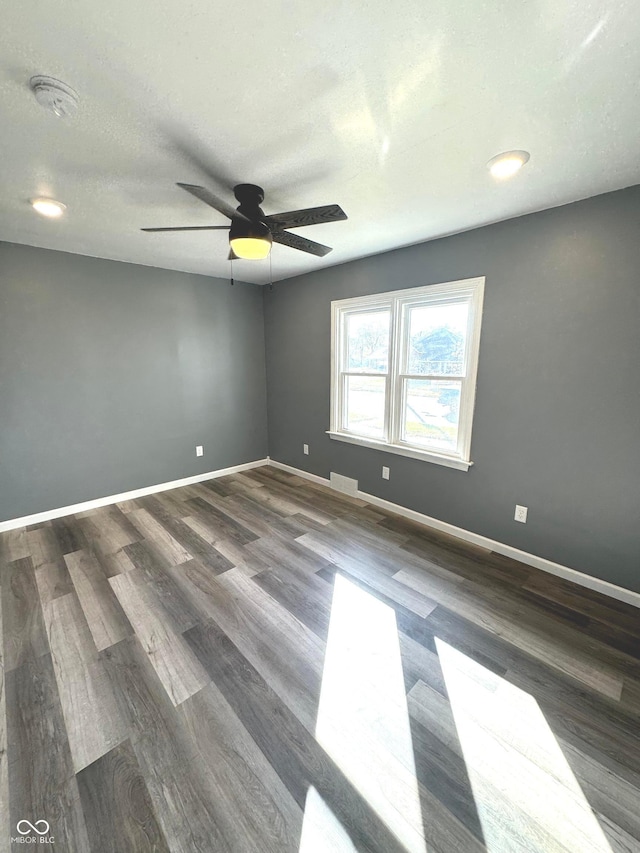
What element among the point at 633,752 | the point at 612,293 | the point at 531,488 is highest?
the point at 612,293

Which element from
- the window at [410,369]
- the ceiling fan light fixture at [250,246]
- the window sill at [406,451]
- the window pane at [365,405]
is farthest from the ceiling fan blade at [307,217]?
the window sill at [406,451]

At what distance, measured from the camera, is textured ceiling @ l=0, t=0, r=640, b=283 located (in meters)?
1.00

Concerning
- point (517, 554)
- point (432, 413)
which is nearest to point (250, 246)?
point (432, 413)

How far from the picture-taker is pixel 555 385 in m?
2.27

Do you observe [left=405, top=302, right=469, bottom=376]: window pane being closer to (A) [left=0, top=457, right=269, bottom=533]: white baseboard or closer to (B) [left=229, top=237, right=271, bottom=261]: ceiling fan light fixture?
(B) [left=229, top=237, right=271, bottom=261]: ceiling fan light fixture

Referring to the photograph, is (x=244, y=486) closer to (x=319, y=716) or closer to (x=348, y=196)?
(x=319, y=716)

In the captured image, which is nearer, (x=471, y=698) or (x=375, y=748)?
(x=375, y=748)

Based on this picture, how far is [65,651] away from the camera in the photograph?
67.8 inches

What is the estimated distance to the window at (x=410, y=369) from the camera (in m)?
2.73

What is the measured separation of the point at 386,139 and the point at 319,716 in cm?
261

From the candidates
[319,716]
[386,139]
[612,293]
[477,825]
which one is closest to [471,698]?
[477,825]

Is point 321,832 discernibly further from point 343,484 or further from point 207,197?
point 343,484

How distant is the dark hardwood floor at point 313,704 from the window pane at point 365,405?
1386 millimetres

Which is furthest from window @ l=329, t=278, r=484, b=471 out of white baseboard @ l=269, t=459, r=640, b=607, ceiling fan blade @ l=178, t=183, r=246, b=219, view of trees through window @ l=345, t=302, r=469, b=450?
ceiling fan blade @ l=178, t=183, r=246, b=219
